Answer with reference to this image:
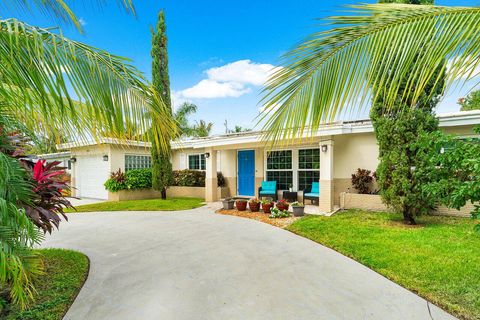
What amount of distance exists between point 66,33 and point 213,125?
1156 inches

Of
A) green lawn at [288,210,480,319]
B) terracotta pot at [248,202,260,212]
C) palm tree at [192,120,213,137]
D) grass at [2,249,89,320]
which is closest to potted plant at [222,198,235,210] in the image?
terracotta pot at [248,202,260,212]

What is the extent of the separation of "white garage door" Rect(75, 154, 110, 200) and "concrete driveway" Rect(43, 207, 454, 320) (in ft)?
29.8

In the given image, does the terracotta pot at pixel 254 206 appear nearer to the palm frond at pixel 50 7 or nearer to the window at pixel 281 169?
the window at pixel 281 169

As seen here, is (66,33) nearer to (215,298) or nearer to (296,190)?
(215,298)

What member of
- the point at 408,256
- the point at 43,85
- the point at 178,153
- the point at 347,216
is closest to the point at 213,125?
the point at 178,153

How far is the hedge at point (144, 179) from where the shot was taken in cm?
1387

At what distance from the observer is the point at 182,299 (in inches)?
137

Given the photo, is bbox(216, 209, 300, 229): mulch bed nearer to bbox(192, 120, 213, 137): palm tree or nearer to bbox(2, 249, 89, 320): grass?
bbox(2, 249, 89, 320): grass

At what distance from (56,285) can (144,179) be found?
11.0 meters

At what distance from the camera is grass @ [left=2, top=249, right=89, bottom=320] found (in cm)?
315

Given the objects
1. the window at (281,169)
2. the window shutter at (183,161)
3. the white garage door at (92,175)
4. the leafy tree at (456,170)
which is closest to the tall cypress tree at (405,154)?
the leafy tree at (456,170)

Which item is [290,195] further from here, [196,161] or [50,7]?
[50,7]

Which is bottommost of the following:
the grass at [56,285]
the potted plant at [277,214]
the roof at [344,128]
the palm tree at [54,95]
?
the grass at [56,285]

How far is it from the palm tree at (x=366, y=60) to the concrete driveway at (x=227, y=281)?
2.57 m
